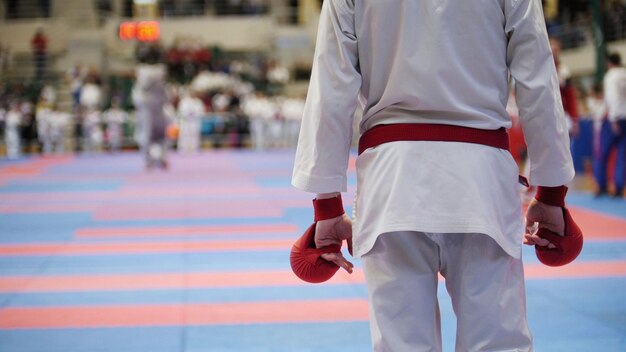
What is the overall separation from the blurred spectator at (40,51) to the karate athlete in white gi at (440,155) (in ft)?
100

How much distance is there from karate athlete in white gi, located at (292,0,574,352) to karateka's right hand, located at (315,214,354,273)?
0.40 feet

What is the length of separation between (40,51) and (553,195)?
31035 mm

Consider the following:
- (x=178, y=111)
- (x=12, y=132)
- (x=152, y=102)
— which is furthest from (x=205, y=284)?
(x=12, y=132)

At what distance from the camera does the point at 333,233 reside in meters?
2.72

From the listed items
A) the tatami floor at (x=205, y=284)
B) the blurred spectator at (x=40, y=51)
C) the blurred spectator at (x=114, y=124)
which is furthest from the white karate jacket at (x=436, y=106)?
the blurred spectator at (x=40, y=51)

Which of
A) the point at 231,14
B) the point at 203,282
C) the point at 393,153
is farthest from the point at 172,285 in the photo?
the point at 231,14

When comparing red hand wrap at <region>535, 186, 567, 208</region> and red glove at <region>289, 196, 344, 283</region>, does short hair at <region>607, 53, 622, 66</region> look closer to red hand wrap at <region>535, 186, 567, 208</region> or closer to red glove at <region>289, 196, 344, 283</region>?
red hand wrap at <region>535, 186, 567, 208</region>

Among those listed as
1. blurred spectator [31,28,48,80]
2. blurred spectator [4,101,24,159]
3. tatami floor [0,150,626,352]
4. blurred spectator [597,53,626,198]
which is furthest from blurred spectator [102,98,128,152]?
blurred spectator [597,53,626,198]

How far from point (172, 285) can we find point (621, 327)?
320 cm

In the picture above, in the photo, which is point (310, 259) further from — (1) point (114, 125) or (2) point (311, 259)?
(1) point (114, 125)

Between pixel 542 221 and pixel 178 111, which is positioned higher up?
pixel 542 221

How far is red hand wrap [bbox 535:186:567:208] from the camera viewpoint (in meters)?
2.65

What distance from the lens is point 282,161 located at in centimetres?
2175

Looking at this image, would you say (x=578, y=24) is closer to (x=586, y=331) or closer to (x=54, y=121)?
(x=54, y=121)
